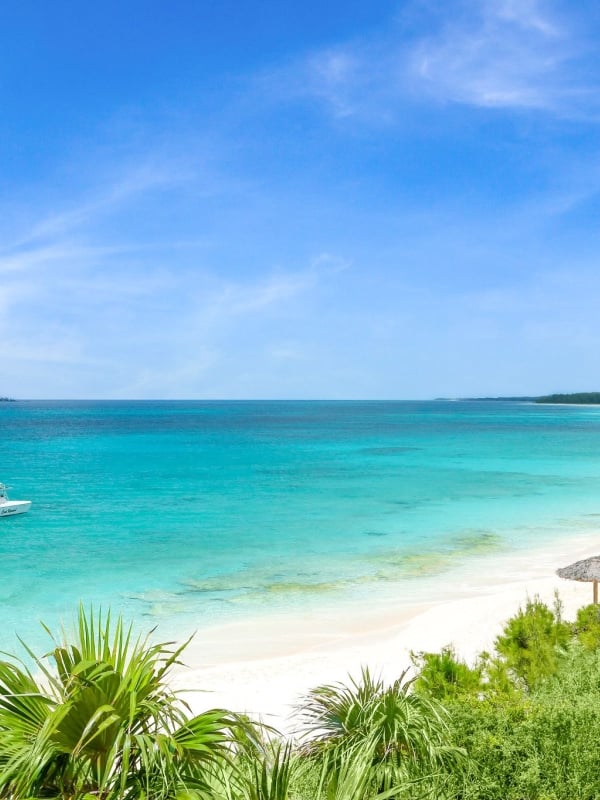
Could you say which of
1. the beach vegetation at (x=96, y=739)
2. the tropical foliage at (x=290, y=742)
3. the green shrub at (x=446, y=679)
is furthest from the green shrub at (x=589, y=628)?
the beach vegetation at (x=96, y=739)

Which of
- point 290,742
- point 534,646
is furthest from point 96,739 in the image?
point 534,646

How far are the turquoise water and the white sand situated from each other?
4.44 ft

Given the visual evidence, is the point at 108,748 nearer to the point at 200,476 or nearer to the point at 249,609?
the point at 249,609

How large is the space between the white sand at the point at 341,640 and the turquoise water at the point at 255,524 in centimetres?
135

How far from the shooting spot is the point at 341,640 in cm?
1346

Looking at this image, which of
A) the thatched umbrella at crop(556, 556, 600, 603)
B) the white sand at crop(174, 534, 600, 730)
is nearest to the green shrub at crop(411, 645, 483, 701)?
the white sand at crop(174, 534, 600, 730)

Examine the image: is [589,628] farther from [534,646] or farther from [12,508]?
[12,508]

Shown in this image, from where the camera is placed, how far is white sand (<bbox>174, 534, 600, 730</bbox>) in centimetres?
1049

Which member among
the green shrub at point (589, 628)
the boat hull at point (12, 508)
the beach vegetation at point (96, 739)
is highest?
the beach vegetation at point (96, 739)

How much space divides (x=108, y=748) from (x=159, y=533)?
22.9 metres

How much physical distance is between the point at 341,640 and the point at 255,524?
47.0 feet

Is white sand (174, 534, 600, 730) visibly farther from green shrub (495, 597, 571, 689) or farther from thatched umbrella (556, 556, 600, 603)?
green shrub (495, 597, 571, 689)

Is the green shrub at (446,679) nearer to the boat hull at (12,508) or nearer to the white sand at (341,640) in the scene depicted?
the white sand at (341,640)

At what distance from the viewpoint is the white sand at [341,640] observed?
34.4 ft
